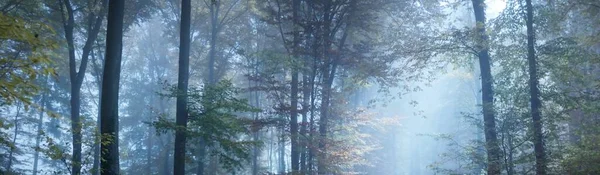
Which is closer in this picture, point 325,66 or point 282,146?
point 325,66

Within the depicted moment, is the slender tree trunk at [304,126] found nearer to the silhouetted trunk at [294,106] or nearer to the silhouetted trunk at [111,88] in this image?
the silhouetted trunk at [294,106]

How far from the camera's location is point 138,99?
112 ft

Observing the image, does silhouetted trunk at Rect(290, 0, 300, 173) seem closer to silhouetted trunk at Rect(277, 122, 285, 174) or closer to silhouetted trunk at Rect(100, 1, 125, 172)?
silhouetted trunk at Rect(277, 122, 285, 174)

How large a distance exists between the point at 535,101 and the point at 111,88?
9883 millimetres

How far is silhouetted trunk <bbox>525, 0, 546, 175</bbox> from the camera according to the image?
29.2ft

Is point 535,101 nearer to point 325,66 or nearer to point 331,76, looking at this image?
point 325,66

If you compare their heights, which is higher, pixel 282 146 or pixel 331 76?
pixel 331 76

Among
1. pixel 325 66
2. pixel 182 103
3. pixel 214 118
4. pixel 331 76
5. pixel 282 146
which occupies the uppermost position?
pixel 325 66

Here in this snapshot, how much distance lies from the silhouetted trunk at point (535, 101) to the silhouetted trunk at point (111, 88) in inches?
356

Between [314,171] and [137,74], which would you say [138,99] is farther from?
[314,171]

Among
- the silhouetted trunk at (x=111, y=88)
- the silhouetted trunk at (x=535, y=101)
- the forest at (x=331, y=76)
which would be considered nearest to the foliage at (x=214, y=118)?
the forest at (x=331, y=76)

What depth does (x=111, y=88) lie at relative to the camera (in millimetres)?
9398

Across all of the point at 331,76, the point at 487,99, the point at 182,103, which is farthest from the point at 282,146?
the point at 182,103

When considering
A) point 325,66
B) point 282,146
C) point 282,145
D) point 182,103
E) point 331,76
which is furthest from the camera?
point 282,145
